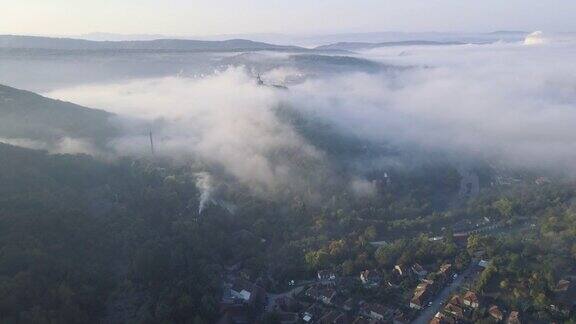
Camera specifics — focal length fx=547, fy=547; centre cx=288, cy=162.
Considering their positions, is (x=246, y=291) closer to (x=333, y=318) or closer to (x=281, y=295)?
(x=281, y=295)

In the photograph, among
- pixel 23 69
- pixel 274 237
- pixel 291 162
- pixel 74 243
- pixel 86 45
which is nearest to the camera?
pixel 74 243

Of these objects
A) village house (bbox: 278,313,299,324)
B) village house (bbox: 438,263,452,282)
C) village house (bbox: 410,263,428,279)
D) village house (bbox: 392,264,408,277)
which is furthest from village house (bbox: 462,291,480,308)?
village house (bbox: 278,313,299,324)

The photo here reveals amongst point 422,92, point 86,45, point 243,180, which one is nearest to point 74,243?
point 243,180

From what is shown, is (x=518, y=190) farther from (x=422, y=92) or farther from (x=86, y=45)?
(x=86, y=45)

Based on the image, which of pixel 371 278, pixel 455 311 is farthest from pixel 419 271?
pixel 455 311

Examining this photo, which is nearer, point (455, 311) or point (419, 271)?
point (455, 311)

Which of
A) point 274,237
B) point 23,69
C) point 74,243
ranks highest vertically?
point 23,69
